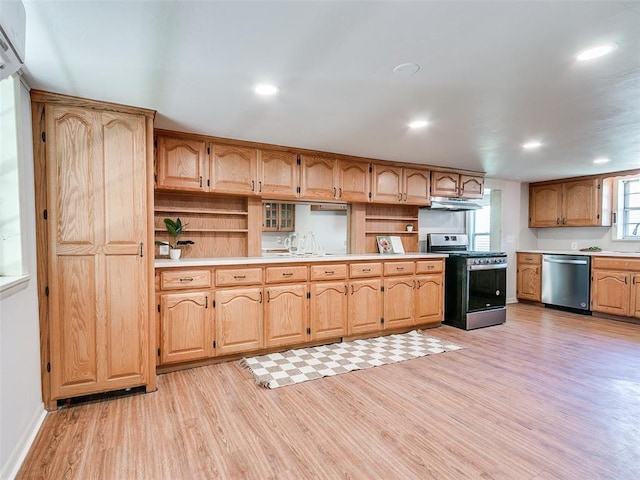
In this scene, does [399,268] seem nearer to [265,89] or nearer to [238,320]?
[238,320]

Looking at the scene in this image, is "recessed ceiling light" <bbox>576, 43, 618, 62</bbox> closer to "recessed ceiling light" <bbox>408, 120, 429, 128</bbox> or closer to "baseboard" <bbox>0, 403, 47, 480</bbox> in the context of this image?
"recessed ceiling light" <bbox>408, 120, 429, 128</bbox>

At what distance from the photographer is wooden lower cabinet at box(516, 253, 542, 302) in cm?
571

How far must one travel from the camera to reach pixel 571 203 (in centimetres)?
564

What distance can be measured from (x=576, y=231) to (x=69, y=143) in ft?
22.9

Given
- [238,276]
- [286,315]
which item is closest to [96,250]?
[238,276]

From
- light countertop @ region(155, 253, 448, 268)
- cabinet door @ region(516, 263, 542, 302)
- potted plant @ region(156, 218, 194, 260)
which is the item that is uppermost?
potted plant @ region(156, 218, 194, 260)

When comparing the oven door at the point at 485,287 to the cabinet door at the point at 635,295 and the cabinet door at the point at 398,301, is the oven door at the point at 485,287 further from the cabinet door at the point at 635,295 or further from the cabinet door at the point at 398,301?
the cabinet door at the point at 635,295

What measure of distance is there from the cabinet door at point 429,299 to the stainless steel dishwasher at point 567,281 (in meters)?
2.35

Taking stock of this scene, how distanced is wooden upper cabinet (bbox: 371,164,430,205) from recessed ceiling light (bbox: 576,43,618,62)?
101 inches

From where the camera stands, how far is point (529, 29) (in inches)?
61.6

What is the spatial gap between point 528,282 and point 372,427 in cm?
492

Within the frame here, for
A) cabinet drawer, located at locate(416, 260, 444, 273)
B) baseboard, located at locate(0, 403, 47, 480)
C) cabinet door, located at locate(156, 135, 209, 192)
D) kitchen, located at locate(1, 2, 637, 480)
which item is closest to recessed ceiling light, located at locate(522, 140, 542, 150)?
kitchen, located at locate(1, 2, 637, 480)

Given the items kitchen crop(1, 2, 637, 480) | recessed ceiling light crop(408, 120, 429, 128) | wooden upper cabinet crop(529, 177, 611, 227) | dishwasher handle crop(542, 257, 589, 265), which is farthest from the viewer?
wooden upper cabinet crop(529, 177, 611, 227)

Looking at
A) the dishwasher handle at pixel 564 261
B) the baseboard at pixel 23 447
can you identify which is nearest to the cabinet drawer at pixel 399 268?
the dishwasher handle at pixel 564 261
